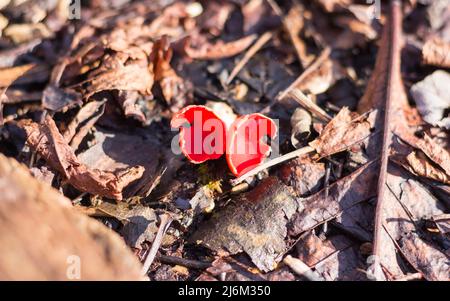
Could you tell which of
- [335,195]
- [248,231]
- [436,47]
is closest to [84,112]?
[248,231]

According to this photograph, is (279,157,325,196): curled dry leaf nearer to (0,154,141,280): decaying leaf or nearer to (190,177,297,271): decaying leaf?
(190,177,297,271): decaying leaf

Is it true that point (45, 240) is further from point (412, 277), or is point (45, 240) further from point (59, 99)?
point (412, 277)

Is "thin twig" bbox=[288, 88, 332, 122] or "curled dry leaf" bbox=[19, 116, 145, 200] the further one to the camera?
"thin twig" bbox=[288, 88, 332, 122]

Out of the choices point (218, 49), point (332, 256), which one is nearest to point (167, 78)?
point (218, 49)

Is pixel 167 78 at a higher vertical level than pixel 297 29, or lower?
lower

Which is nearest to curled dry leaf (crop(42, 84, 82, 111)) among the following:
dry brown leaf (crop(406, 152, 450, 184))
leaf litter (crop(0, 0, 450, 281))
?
leaf litter (crop(0, 0, 450, 281))

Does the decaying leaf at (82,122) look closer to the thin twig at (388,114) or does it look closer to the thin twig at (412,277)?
the thin twig at (388,114)
